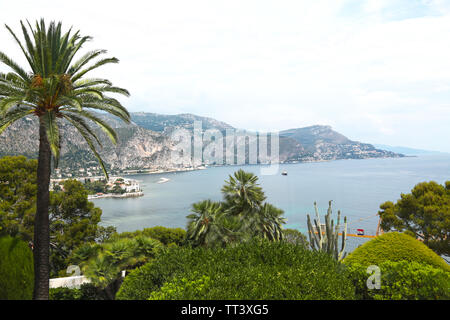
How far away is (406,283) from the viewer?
9.47 meters

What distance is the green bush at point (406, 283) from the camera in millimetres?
8953

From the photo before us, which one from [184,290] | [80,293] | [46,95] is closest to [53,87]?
[46,95]

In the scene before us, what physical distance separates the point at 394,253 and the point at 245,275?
8622 mm

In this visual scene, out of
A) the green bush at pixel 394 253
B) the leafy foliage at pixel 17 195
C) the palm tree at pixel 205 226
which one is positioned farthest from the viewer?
the leafy foliage at pixel 17 195

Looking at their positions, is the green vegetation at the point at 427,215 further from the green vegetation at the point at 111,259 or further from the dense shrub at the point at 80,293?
the dense shrub at the point at 80,293

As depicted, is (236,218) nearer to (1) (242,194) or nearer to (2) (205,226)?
(1) (242,194)

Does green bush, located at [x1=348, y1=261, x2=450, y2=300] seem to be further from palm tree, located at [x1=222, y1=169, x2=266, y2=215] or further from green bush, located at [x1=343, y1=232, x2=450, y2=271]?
palm tree, located at [x1=222, y1=169, x2=266, y2=215]

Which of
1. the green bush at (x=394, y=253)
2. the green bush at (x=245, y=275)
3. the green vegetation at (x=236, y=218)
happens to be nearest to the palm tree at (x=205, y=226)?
the green vegetation at (x=236, y=218)

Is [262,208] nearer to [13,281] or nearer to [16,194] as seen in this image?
[13,281]

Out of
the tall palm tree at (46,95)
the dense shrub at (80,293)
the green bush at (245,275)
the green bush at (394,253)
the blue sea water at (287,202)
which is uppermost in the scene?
the tall palm tree at (46,95)

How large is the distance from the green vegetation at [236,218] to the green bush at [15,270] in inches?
300

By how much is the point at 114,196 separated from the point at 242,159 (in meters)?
104
